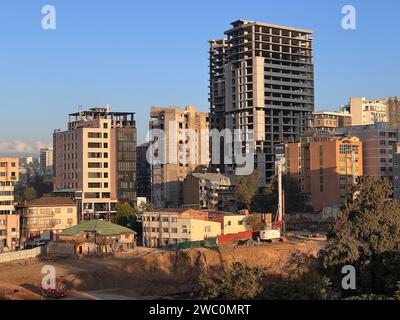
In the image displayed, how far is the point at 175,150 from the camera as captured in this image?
288 ft

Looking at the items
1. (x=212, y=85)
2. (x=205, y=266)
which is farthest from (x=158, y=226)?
(x=212, y=85)

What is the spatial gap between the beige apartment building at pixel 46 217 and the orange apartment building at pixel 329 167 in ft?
87.0

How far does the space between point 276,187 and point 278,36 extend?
30.2 m

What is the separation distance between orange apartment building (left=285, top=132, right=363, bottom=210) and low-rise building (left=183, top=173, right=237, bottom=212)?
945 centimetres

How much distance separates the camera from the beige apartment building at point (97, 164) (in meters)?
76.7

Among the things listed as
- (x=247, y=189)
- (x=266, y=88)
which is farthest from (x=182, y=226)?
(x=266, y=88)

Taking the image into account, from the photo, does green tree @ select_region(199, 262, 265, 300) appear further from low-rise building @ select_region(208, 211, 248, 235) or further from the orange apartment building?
the orange apartment building

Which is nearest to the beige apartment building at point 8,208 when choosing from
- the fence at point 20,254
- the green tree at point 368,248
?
the fence at point 20,254

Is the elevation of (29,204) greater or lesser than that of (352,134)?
lesser

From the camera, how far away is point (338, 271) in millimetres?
31812

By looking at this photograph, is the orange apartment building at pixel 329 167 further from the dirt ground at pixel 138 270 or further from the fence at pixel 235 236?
the dirt ground at pixel 138 270
